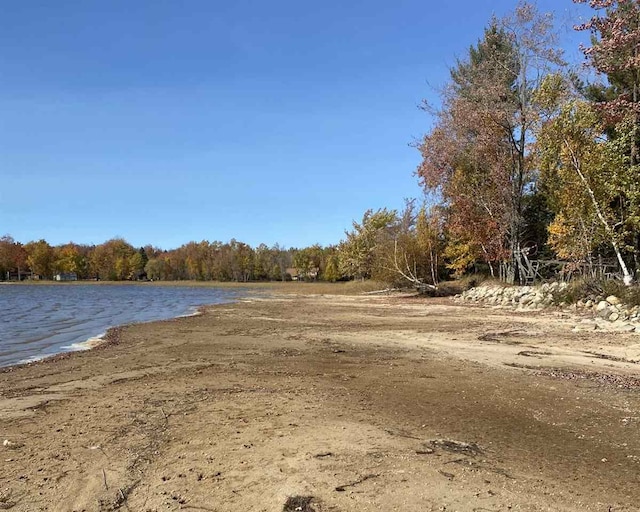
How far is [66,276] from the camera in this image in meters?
127

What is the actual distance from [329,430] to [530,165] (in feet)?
96.3

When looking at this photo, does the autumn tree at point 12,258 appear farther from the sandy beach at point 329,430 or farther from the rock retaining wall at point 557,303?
the sandy beach at point 329,430

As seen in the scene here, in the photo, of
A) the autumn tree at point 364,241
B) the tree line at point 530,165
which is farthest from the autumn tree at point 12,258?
the tree line at point 530,165

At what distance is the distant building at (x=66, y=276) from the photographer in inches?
4865

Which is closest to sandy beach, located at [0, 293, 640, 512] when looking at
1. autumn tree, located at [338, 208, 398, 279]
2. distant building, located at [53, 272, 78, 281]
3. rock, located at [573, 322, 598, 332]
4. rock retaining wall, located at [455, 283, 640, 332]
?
rock, located at [573, 322, 598, 332]

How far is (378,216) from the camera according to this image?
212ft

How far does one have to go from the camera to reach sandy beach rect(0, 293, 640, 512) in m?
4.32

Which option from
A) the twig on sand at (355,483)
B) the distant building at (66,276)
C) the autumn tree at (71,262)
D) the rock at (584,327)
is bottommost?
the rock at (584,327)

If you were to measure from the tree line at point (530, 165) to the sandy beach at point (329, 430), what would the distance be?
11238mm

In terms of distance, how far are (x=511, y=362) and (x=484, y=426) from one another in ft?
15.6

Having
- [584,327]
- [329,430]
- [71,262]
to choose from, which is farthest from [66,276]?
[329,430]

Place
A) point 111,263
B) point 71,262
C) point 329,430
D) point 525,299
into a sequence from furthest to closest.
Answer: point 111,263, point 71,262, point 525,299, point 329,430

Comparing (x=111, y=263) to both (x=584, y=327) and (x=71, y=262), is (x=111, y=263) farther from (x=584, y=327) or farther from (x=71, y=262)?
(x=584, y=327)

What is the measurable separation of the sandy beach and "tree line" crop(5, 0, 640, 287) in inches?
442
